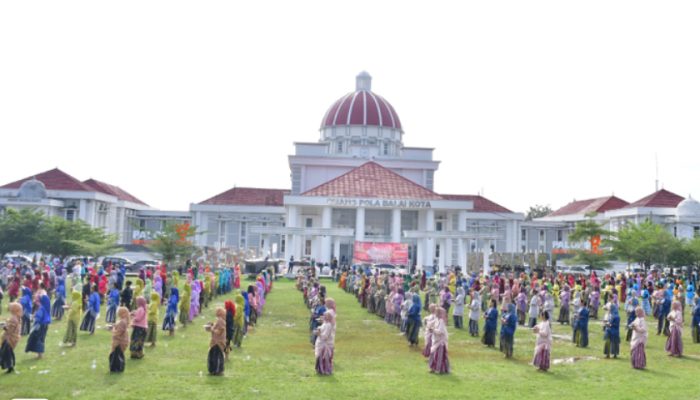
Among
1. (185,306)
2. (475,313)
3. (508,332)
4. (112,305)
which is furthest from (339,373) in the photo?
(112,305)

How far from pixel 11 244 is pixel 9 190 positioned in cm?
1777

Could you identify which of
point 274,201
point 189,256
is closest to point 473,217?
point 274,201

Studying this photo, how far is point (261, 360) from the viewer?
14.0 metres

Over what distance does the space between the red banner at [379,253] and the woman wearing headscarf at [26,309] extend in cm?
2525

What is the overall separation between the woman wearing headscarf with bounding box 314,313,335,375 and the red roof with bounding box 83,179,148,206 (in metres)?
51.7

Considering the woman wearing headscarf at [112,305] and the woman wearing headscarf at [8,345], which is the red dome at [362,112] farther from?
the woman wearing headscarf at [8,345]

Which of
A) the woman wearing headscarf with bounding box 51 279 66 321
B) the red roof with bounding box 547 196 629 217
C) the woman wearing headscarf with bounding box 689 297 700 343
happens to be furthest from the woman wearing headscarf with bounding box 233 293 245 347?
the red roof with bounding box 547 196 629 217

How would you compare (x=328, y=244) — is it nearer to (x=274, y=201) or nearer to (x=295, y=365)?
(x=274, y=201)

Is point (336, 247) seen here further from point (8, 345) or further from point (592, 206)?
point (8, 345)

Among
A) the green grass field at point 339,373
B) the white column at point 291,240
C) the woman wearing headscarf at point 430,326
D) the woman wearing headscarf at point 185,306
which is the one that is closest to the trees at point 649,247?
the white column at point 291,240

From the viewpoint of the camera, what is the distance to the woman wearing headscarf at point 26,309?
52.5 ft

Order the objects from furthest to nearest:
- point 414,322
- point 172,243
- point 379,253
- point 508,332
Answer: point 379,253 < point 172,243 < point 414,322 < point 508,332

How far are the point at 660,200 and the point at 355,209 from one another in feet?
89.1

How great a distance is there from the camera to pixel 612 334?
50.4 ft
